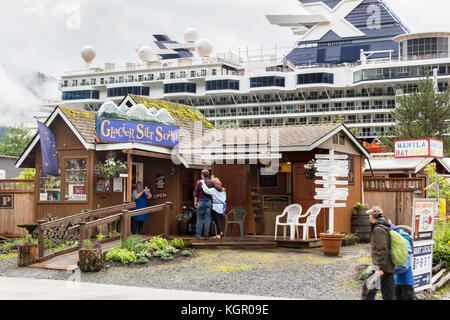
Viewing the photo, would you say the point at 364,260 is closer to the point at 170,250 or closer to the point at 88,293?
the point at 170,250

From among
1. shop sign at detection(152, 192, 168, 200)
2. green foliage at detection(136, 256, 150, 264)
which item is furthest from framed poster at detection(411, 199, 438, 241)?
shop sign at detection(152, 192, 168, 200)

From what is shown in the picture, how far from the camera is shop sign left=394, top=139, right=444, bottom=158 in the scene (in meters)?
24.3

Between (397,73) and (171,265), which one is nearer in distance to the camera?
(171,265)

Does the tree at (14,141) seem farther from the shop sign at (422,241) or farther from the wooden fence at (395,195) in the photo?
the shop sign at (422,241)

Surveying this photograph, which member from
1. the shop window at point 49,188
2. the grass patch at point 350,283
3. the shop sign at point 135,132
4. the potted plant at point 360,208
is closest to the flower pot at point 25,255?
the shop sign at point 135,132

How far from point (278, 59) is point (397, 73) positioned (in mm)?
28344

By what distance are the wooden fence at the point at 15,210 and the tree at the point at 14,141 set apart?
66.0 m

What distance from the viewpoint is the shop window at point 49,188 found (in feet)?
56.6

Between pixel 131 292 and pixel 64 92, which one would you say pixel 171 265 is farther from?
pixel 64 92

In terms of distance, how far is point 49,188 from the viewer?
1741 cm

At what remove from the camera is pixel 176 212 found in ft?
57.1

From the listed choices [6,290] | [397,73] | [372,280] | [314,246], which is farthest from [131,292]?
[397,73]

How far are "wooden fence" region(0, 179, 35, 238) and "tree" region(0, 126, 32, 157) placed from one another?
217 ft
